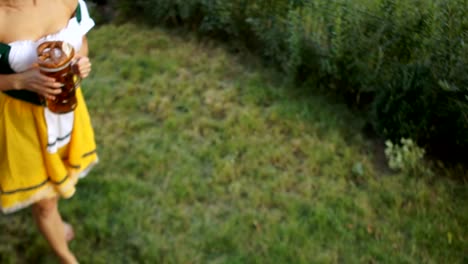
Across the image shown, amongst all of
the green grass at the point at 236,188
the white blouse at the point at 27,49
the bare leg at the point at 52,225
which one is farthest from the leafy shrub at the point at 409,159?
the white blouse at the point at 27,49

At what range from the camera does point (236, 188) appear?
3.38 metres

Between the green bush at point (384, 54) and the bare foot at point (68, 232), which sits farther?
the green bush at point (384, 54)

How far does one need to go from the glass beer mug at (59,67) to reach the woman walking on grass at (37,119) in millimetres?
40

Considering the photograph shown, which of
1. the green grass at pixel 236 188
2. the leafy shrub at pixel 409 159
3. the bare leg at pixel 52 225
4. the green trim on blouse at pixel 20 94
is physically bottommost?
the green grass at pixel 236 188

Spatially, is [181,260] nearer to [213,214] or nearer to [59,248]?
[213,214]

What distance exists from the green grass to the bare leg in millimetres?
239

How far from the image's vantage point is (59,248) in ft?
8.72

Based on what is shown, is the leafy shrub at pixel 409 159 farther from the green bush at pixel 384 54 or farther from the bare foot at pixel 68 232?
the bare foot at pixel 68 232

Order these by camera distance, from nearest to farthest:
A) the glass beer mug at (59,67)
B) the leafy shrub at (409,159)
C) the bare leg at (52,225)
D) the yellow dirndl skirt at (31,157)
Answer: the glass beer mug at (59,67) < the yellow dirndl skirt at (31,157) < the bare leg at (52,225) < the leafy shrub at (409,159)

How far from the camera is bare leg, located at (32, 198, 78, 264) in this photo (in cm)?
253

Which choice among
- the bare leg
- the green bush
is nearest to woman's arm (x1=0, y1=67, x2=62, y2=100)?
the bare leg

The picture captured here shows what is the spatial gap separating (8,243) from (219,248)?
1.24 meters

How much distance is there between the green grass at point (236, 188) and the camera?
2973mm

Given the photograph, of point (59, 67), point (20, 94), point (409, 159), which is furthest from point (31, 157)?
point (409, 159)
